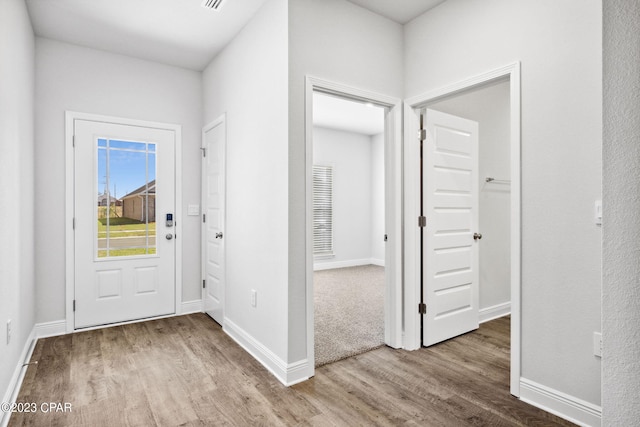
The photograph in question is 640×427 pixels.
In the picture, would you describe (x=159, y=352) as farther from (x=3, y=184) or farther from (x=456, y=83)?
(x=456, y=83)

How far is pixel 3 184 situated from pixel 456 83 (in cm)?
302

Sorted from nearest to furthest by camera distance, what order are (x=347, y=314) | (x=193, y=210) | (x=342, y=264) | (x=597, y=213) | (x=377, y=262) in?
(x=597, y=213) < (x=347, y=314) < (x=193, y=210) < (x=342, y=264) < (x=377, y=262)

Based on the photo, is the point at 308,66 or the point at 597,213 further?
the point at 308,66

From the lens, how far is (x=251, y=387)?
2.33 meters

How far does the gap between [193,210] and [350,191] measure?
3808mm

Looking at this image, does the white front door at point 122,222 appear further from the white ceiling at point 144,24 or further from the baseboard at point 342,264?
the baseboard at point 342,264

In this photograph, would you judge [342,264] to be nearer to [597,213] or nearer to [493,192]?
[493,192]

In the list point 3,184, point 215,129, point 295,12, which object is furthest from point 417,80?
point 3,184

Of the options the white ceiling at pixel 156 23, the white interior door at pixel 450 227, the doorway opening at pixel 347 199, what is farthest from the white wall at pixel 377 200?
the white ceiling at pixel 156 23

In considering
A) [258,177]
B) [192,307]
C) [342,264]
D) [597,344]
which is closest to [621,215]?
[597,344]

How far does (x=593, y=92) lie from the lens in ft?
6.08

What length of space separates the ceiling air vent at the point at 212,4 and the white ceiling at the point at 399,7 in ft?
3.41

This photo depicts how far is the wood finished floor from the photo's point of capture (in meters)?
1.99

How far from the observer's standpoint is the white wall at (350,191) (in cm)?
686
